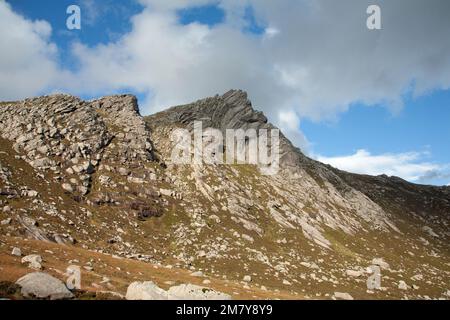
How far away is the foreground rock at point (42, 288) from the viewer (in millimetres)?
31594

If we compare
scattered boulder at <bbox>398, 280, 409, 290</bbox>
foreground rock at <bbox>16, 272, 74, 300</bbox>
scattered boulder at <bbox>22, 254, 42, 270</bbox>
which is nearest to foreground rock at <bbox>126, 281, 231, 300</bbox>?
foreground rock at <bbox>16, 272, 74, 300</bbox>

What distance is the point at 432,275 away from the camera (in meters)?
118

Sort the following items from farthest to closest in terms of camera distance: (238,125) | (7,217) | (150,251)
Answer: (238,125), (150,251), (7,217)

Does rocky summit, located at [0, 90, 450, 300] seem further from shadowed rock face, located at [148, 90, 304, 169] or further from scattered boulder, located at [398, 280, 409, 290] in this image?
shadowed rock face, located at [148, 90, 304, 169]

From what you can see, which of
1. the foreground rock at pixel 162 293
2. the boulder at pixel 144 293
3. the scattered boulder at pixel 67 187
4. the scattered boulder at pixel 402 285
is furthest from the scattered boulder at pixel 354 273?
the boulder at pixel 144 293

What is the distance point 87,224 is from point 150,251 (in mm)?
15956

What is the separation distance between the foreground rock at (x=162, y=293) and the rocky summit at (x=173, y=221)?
424 mm

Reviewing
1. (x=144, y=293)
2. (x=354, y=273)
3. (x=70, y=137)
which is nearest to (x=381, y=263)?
(x=354, y=273)

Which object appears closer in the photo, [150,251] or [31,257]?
[31,257]

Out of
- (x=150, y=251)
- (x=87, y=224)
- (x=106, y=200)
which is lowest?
(x=150, y=251)

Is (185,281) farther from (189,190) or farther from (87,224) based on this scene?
(189,190)

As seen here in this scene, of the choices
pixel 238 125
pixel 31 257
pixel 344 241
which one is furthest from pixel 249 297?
pixel 238 125

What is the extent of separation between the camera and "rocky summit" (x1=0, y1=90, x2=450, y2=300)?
7150 cm

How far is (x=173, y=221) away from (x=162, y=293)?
227 ft
